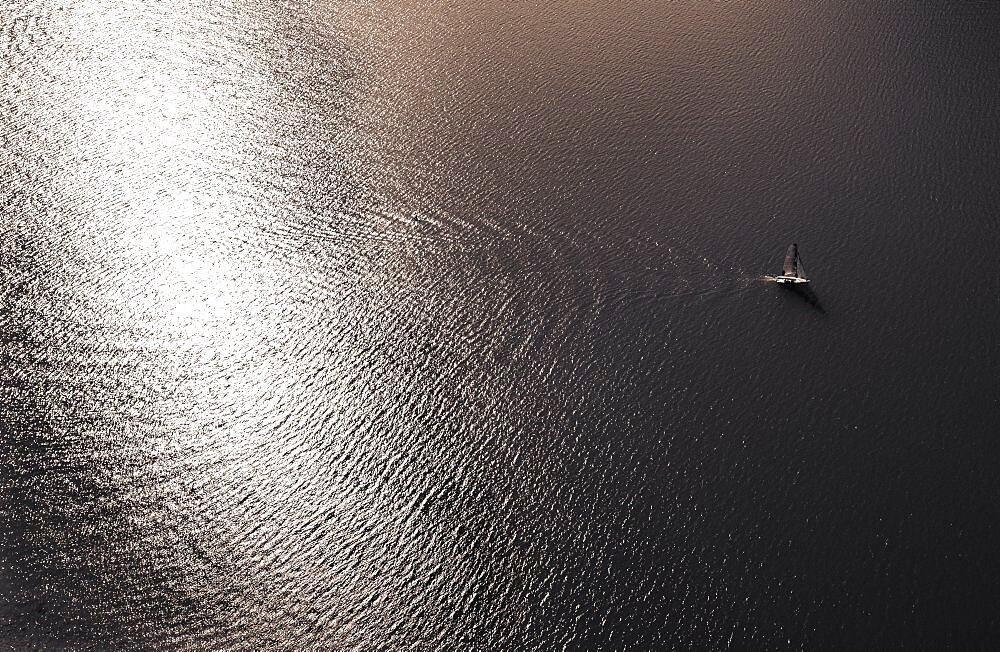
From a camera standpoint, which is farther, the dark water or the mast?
the mast

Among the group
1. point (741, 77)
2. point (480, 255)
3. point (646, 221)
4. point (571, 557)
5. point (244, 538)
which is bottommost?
point (244, 538)

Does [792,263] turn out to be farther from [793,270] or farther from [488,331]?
[488,331]

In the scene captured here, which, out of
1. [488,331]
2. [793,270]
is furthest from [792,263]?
[488,331]

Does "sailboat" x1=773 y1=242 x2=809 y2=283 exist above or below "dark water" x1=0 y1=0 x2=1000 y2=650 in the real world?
above

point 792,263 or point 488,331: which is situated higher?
point 792,263

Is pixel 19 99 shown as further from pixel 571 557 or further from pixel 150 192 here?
pixel 571 557

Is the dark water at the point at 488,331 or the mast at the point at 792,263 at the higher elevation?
the mast at the point at 792,263

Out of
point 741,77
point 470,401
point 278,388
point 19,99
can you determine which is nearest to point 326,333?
point 278,388

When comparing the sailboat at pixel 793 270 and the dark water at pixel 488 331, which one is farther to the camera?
the sailboat at pixel 793 270
